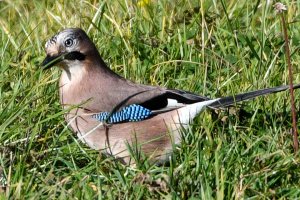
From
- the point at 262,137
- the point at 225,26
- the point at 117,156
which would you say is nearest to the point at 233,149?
the point at 262,137

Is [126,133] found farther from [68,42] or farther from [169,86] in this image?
[169,86]

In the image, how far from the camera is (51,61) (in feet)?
19.0

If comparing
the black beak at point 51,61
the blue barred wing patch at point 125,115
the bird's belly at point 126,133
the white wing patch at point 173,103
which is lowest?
the bird's belly at point 126,133

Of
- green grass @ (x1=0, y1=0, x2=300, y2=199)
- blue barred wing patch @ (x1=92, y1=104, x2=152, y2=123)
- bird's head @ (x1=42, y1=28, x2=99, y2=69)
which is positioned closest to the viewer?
green grass @ (x1=0, y1=0, x2=300, y2=199)

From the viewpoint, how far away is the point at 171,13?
24.1 feet

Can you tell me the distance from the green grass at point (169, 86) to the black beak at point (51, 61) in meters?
0.16

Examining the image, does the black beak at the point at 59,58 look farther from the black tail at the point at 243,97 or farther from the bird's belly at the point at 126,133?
the black tail at the point at 243,97

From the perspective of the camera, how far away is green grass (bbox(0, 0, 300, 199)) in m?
4.85

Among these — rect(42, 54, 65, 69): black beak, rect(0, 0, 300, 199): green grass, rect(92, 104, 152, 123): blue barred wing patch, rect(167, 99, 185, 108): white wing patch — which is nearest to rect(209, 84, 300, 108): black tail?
rect(0, 0, 300, 199): green grass

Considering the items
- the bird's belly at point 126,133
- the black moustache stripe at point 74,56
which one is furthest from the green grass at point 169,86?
the black moustache stripe at point 74,56

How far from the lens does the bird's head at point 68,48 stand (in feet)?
19.3

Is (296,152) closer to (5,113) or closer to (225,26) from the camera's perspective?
(5,113)

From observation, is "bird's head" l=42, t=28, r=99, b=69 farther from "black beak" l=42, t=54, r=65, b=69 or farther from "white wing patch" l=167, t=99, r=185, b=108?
"white wing patch" l=167, t=99, r=185, b=108

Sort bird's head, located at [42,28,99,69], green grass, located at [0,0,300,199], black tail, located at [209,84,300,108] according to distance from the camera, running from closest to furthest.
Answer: green grass, located at [0,0,300,199]
black tail, located at [209,84,300,108]
bird's head, located at [42,28,99,69]
